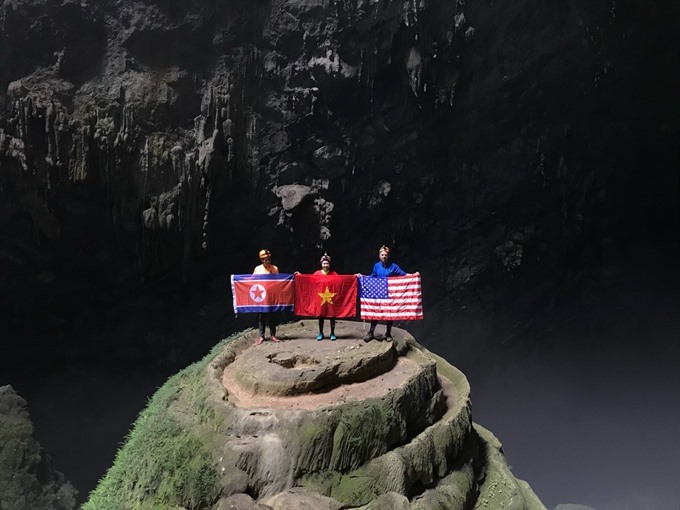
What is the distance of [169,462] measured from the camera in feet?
23.3

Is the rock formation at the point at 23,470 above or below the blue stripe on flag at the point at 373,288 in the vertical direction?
below

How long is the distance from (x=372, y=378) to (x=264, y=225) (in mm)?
9450

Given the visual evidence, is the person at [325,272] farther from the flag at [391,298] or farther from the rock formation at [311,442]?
the flag at [391,298]

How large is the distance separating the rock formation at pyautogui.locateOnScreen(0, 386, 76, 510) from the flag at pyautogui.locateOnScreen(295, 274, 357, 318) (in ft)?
30.4

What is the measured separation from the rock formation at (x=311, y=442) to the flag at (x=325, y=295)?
0.76m

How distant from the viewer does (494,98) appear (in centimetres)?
1686

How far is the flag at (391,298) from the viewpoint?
939 cm

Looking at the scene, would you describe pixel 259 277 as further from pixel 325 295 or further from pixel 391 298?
pixel 391 298

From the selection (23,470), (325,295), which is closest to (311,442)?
(325,295)

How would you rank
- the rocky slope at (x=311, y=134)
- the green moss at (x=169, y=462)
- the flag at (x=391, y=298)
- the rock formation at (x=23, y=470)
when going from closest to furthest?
the green moss at (x=169, y=462) → the flag at (x=391, y=298) → the rock formation at (x=23, y=470) → the rocky slope at (x=311, y=134)

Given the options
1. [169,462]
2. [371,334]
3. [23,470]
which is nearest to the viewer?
[169,462]

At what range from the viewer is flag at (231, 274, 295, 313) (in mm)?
9734

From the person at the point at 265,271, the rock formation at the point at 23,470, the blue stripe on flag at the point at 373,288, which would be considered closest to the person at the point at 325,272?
the blue stripe on flag at the point at 373,288

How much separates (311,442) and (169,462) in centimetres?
219
